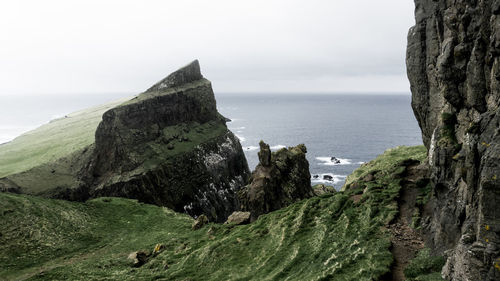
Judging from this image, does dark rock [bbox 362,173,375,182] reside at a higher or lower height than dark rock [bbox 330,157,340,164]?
higher

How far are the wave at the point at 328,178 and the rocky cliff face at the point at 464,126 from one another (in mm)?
99190

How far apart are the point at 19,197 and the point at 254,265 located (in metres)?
55.8

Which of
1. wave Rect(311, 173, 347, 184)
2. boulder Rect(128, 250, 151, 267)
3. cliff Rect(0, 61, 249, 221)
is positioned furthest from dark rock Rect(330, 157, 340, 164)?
boulder Rect(128, 250, 151, 267)

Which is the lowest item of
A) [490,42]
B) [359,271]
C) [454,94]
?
[359,271]

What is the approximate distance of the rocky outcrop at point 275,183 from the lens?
→ 58750 millimetres

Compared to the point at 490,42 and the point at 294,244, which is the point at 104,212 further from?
the point at 490,42

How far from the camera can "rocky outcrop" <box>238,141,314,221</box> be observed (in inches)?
2313

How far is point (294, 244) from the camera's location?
118 feet

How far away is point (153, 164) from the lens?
99.9 meters

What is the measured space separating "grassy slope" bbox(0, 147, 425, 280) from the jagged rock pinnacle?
76.7 metres

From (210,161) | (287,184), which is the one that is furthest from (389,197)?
(210,161)

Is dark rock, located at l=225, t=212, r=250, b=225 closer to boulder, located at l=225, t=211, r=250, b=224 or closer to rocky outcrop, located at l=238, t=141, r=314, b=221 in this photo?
boulder, located at l=225, t=211, r=250, b=224

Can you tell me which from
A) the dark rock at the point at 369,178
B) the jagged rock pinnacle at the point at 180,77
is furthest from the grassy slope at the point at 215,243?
the jagged rock pinnacle at the point at 180,77

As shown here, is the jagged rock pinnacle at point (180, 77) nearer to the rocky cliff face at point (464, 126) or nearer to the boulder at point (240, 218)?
the boulder at point (240, 218)
